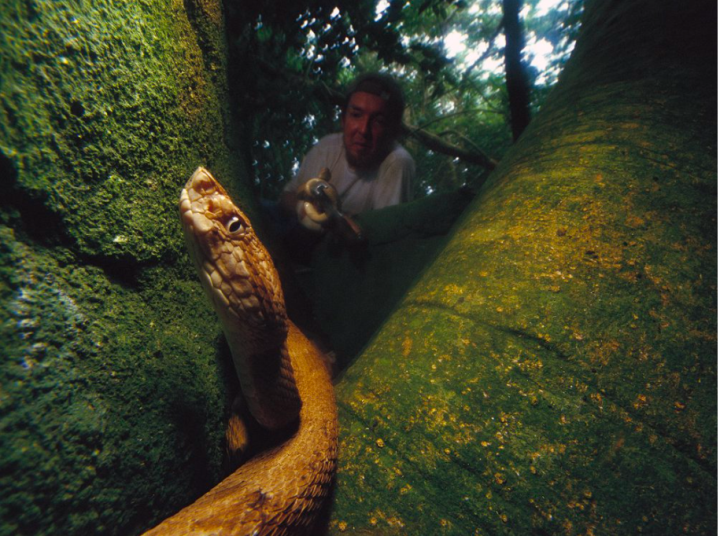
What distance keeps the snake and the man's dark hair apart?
9.25 ft

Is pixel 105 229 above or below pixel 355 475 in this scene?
above

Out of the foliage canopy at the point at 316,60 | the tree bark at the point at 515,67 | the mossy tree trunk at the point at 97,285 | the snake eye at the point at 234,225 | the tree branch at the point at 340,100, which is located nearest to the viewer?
the mossy tree trunk at the point at 97,285

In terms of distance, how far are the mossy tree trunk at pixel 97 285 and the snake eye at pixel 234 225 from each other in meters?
0.22

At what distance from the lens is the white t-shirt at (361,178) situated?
3115 mm

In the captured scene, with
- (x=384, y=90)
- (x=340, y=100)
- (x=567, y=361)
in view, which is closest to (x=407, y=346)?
(x=567, y=361)

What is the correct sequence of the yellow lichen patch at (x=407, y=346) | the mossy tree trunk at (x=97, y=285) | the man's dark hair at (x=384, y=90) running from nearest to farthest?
the mossy tree trunk at (x=97, y=285)
the yellow lichen patch at (x=407, y=346)
the man's dark hair at (x=384, y=90)

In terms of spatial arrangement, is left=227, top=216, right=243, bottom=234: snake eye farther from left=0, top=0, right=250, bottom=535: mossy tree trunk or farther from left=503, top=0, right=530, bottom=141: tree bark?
left=503, top=0, right=530, bottom=141: tree bark

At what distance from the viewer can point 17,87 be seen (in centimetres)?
58

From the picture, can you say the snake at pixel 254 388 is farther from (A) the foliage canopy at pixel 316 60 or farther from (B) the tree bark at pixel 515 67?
(B) the tree bark at pixel 515 67

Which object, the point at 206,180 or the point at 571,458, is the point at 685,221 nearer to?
the point at 571,458

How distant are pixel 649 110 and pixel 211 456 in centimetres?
199

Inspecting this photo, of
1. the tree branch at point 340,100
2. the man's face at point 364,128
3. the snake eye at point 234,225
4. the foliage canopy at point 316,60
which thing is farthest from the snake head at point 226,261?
the tree branch at point 340,100

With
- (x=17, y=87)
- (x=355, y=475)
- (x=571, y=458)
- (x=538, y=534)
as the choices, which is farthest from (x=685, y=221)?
(x=17, y=87)

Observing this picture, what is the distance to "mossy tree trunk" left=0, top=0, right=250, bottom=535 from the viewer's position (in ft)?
1.82
